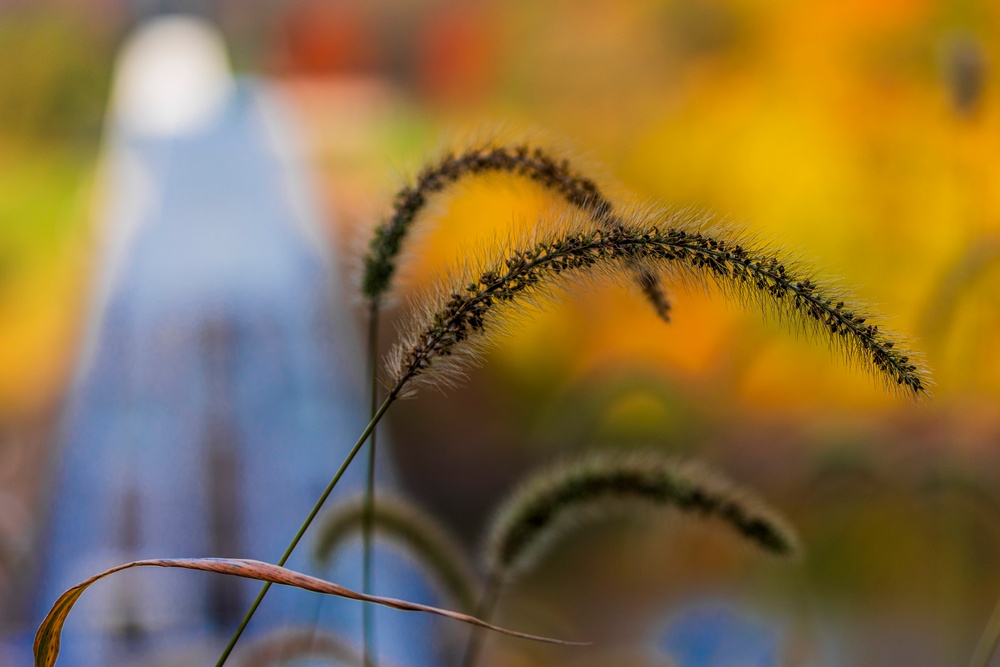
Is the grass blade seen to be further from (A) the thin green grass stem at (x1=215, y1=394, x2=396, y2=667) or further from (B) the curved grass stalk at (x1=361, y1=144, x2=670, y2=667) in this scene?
(B) the curved grass stalk at (x1=361, y1=144, x2=670, y2=667)

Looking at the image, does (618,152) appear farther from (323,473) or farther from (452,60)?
(323,473)

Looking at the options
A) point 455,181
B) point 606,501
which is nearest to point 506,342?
point 606,501

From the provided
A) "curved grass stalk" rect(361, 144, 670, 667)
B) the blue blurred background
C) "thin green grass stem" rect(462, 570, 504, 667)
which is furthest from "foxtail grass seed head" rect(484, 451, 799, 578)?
the blue blurred background

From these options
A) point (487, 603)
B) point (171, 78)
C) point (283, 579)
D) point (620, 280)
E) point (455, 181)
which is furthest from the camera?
point (171, 78)

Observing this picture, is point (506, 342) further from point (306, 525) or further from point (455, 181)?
point (306, 525)

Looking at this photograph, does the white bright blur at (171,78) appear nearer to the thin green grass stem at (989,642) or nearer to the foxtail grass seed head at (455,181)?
the foxtail grass seed head at (455,181)

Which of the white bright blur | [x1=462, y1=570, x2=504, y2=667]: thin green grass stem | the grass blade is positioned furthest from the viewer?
the white bright blur
